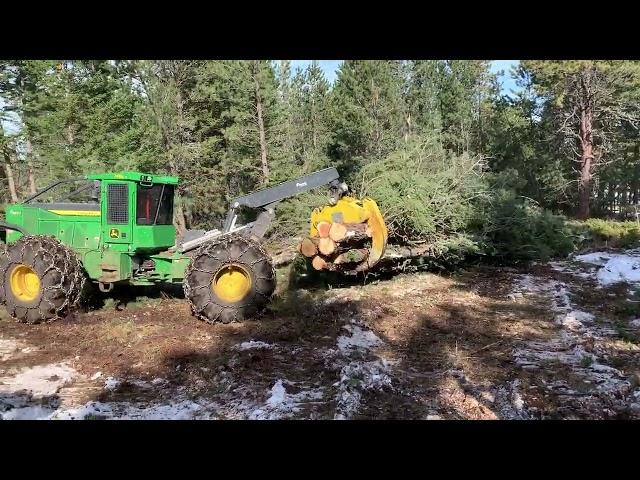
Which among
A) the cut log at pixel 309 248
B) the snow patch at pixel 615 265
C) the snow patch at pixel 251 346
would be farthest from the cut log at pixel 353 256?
the snow patch at pixel 615 265

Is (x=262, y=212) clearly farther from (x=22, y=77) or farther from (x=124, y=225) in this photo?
(x=22, y=77)

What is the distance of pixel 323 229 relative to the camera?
8562 mm

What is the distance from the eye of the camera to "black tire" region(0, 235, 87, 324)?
7.64 metres

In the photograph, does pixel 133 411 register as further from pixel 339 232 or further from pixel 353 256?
pixel 353 256

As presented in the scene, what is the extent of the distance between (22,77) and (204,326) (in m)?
23.4

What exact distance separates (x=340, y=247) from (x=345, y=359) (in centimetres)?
277

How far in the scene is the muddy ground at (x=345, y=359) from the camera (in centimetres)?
481

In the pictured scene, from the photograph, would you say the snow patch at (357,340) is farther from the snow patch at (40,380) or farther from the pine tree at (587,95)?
the pine tree at (587,95)

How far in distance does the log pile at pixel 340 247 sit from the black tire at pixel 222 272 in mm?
1025

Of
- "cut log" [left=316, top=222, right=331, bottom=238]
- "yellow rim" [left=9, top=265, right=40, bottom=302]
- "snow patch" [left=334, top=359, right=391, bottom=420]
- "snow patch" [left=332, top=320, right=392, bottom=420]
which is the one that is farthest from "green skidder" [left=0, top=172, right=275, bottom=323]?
"snow patch" [left=334, top=359, right=391, bottom=420]

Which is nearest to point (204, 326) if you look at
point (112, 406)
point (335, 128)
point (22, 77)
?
point (112, 406)

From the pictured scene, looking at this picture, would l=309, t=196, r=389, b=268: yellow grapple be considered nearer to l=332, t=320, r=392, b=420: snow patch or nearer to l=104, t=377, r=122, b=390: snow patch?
l=332, t=320, r=392, b=420: snow patch

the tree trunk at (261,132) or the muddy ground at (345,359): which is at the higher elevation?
the tree trunk at (261,132)
